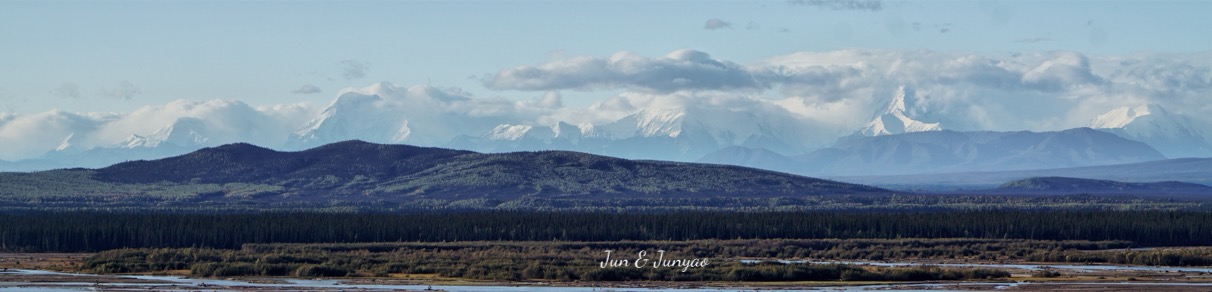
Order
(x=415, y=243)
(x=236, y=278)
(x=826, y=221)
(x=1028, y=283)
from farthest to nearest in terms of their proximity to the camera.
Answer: (x=826, y=221)
(x=415, y=243)
(x=236, y=278)
(x=1028, y=283)

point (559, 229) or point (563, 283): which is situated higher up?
A: point (559, 229)

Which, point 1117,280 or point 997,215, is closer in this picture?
point 1117,280

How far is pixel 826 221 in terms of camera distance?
138 metres

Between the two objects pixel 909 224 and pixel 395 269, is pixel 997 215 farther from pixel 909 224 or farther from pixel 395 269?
pixel 395 269

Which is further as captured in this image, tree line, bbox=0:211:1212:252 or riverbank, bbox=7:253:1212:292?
tree line, bbox=0:211:1212:252

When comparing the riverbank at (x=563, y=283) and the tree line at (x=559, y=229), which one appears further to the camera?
the tree line at (x=559, y=229)

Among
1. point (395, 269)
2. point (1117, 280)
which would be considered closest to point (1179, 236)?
point (1117, 280)

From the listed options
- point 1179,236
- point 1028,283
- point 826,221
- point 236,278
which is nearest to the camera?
point 1028,283

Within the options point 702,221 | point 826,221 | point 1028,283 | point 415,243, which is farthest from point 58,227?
point 1028,283

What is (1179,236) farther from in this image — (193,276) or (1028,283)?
(193,276)

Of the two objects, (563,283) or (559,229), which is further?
(559,229)

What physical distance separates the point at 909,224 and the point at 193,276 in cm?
6620

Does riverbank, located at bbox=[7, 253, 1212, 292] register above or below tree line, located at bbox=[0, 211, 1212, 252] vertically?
below

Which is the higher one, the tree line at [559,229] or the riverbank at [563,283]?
the tree line at [559,229]
